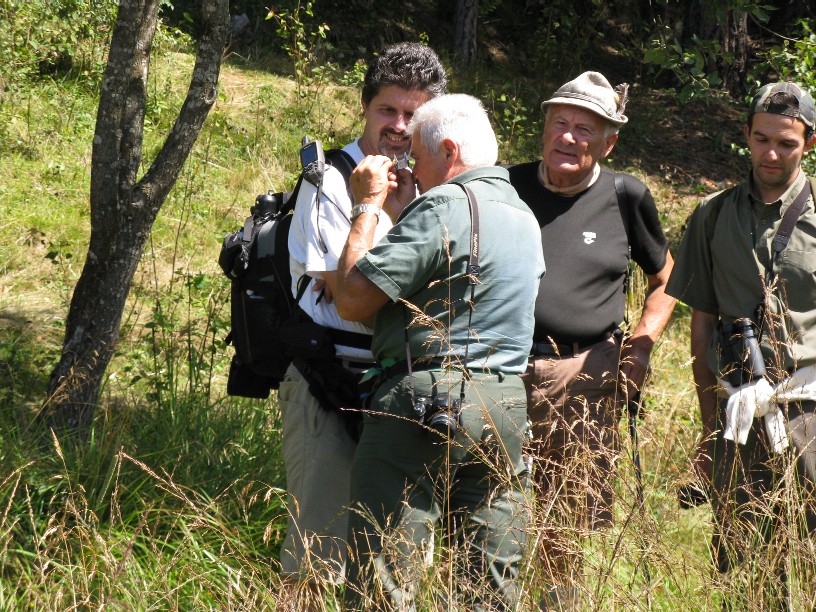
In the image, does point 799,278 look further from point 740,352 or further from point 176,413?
point 176,413

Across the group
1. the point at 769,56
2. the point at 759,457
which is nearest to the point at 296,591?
the point at 759,457

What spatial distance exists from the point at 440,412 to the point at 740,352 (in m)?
1.32

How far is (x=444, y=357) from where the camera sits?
285cm

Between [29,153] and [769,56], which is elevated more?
[769,56]

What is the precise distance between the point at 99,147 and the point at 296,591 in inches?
96.9

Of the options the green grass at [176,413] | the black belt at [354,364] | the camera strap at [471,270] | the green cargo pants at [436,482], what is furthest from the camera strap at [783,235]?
the black belt at [354,364]

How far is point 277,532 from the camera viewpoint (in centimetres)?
393

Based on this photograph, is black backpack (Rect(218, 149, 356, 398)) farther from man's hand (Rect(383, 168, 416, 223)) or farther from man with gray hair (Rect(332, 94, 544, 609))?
man with gray hair (Rect(332, 94, 544, 609))

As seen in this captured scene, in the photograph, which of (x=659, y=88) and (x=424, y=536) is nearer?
(x=424, y=536)

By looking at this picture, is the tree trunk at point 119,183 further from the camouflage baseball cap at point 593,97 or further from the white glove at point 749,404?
the white glove at point 749,404

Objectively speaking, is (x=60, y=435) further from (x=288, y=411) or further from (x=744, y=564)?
(x=744, y=564)

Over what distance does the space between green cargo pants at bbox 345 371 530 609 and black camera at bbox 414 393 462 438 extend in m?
0.02

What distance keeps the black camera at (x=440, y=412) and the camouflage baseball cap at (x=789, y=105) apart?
1.67 m

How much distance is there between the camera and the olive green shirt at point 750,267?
136 inches
